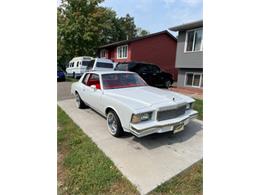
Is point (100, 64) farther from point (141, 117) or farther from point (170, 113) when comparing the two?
point (141, 117)

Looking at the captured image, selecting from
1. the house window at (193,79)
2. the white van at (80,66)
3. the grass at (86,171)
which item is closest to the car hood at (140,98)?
the grass at (86,171)

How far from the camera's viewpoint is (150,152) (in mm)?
3398

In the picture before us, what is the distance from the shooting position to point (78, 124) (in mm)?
4887

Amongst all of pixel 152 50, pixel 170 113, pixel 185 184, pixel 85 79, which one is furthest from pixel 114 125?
pixel 152 50

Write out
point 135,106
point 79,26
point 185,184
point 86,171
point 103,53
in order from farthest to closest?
point 103,53 < point 79,26 < point 135,106 < point 86,171 < point 185,184

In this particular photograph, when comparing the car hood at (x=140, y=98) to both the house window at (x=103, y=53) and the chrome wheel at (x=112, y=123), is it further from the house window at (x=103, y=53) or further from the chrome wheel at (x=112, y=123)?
the house window at (x=103, y=53)

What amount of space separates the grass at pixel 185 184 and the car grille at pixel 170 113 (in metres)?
1.04

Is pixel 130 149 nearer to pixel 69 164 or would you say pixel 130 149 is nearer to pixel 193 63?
pixel 69 164

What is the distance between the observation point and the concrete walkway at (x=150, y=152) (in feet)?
8.95

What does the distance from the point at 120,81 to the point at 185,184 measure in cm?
306

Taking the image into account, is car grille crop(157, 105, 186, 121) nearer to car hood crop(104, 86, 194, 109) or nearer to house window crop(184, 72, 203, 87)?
car hood crop(104, 86, 194, 109)

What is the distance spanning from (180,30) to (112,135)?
985 centimetres

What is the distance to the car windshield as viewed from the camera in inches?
185
